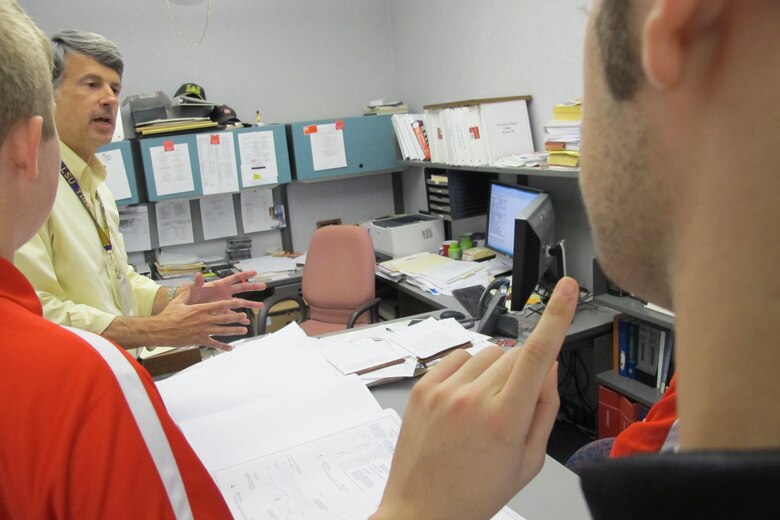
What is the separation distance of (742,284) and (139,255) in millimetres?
3799

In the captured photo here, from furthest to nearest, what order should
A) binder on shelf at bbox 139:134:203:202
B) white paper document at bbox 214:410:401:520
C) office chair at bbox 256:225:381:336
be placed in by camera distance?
binder on shelf at bbox 139:134:203:202 → office chair at bbox 256:225:381:336 → white paper document at bbox 214:410:401:520

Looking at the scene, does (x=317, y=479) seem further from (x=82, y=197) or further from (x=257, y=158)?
(x=257, y=158)

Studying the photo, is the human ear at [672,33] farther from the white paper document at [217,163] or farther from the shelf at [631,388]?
the white paper document at [217,163]

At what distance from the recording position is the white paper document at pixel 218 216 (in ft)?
12.4

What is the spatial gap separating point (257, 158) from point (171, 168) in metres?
0.51

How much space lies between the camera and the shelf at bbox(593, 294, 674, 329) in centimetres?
183

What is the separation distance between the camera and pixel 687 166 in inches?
14.5

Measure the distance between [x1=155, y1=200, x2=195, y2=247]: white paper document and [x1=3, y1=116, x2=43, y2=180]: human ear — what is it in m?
3.05

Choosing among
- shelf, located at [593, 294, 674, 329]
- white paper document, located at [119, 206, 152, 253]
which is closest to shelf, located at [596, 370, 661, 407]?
shelf, located at [593, 294, 674, 329]

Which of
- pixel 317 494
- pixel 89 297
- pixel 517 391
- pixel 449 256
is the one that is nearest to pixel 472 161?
pixel 449 256

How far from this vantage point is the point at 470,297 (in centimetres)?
244

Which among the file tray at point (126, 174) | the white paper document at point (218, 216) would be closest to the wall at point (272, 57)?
the white paper document at point (218, 216)

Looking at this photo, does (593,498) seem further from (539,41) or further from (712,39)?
(539,41)

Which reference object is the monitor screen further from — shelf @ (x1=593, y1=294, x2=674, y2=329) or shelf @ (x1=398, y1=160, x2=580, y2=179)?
shelf @ (x1=593, y1=294, x2=674, y2=329)
